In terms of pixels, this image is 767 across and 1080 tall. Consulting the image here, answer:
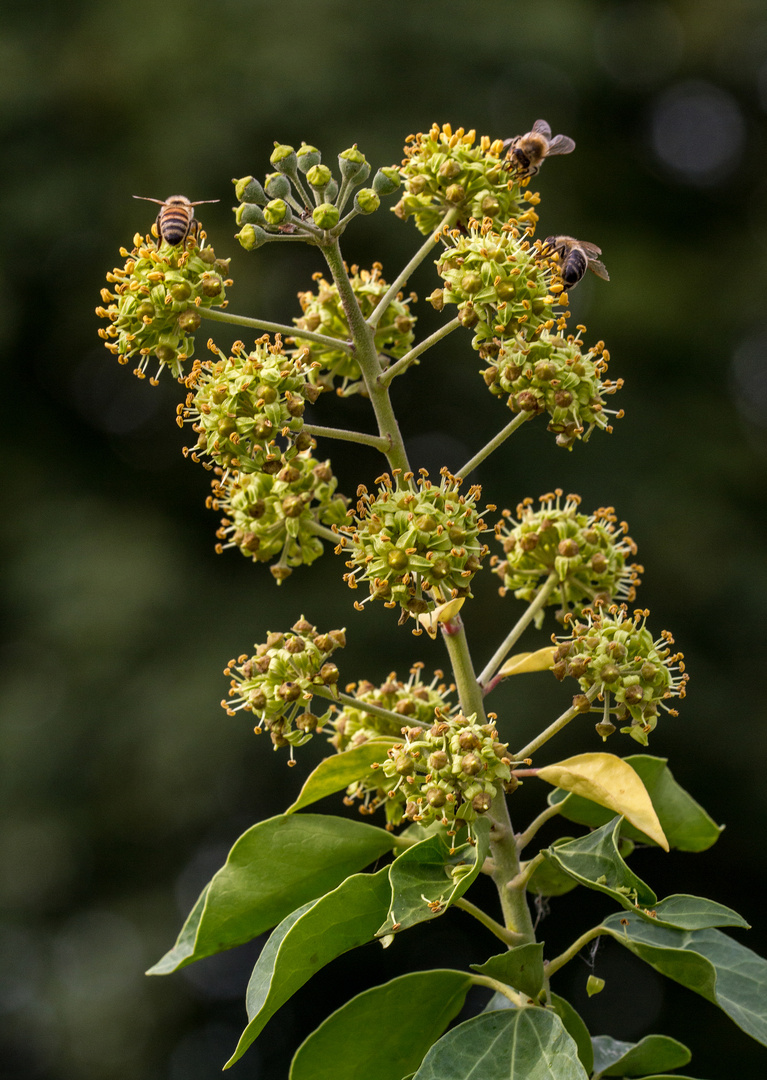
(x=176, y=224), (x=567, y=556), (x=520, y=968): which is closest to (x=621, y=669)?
(x=567, y=556)

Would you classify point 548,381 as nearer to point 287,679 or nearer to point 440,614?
point 440,614

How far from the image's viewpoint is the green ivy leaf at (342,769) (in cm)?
198

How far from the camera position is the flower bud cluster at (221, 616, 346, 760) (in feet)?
6.55

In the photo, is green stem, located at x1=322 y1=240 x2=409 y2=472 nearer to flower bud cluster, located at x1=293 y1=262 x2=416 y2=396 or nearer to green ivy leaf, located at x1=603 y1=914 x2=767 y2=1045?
flower bud cluster, located at x1=293 y1=262 x2=416 y2=396

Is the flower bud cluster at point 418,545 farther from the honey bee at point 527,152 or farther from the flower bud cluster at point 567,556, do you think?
the honey bee at point 527,152

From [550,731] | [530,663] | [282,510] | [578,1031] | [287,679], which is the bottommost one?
A: [578,1031]

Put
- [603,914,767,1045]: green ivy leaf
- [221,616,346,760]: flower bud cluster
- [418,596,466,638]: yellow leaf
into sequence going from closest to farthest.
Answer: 1. [603,914,767,1045]: green ivy leaf
2. [418,596,466,638]: yellow leaf
3. [221,616,346,760]: flower bud cluster

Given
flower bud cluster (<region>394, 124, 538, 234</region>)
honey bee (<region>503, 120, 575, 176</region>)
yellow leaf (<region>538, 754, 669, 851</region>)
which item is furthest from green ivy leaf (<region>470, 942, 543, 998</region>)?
honey bee (<region>503, 120, 575, 176</region>)

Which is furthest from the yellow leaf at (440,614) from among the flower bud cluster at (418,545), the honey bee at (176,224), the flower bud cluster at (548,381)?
A: the honey bee at (176,224)

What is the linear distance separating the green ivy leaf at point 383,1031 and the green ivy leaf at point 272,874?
21 cm

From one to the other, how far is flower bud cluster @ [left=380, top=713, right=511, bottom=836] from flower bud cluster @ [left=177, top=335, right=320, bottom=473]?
22.6 inches

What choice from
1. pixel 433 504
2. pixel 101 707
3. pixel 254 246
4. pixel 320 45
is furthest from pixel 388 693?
pixel 320 45

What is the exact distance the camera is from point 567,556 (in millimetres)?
2217

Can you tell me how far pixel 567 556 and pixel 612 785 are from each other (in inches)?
22.8
